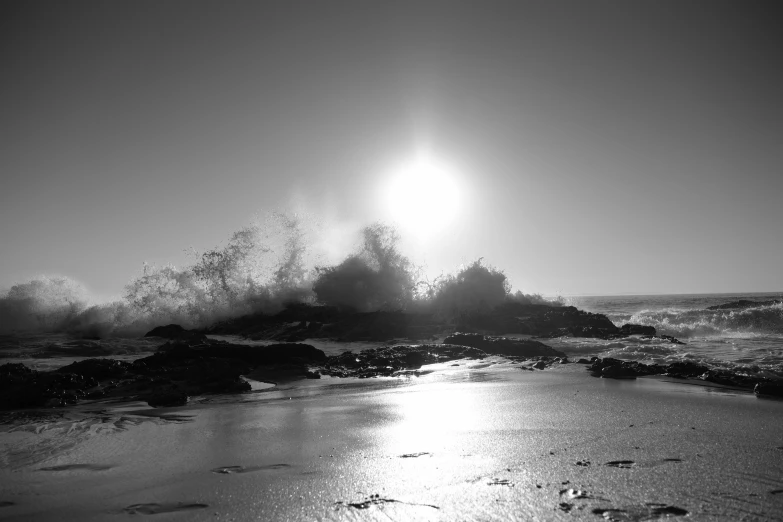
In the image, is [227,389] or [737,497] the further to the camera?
[227,389]

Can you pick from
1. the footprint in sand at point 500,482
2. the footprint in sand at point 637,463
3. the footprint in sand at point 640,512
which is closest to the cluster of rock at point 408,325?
the footprint in sand at point 637,463

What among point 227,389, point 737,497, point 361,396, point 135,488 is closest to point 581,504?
point 737,497

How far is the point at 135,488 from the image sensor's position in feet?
9.61

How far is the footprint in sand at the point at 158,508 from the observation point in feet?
8.36

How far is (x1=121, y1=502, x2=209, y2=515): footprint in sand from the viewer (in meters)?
2.55

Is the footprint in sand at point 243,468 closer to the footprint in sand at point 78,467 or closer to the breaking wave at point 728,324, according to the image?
the footprint in sand at point 78,467

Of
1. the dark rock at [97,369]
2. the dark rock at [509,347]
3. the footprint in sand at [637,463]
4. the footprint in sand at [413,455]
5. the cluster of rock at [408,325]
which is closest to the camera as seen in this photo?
the footprint in sand at [637,463]

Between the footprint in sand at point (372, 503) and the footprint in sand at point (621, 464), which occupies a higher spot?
the footprint in sand at point (372, 503)

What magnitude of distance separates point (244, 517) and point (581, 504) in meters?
1.74

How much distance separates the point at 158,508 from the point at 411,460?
1.62 m

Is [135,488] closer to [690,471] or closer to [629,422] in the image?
[690,471]

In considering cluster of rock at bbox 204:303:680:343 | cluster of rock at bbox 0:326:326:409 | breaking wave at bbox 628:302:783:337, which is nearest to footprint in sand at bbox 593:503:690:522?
cluster of rock at bbox 0:326:326:409

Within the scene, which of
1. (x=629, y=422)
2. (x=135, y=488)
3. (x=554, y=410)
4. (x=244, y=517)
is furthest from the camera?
(x=554, y=410)

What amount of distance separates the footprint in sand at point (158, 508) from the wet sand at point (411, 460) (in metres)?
0.01
